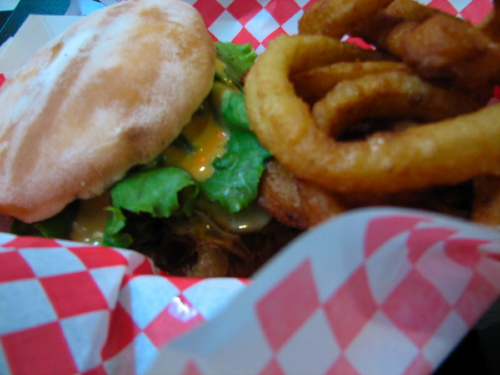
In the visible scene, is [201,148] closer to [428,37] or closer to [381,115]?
[381,115]

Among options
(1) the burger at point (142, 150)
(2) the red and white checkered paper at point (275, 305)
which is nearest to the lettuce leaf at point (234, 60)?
(1) the burger at point (142, 150)

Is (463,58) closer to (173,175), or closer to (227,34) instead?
(173,175)

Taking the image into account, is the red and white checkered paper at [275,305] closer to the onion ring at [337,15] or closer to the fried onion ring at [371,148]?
the fried onion ring at [371,148]

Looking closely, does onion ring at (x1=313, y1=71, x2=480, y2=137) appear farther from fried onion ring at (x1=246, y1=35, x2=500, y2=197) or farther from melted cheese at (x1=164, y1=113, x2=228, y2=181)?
melted cheese at (x1=164, y1=113, x2=228, y2=181)

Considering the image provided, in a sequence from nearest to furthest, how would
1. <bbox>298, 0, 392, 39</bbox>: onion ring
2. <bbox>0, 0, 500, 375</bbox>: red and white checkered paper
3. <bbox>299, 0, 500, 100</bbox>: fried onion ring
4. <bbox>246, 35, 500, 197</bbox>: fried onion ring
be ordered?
<bbox>0, 0, 500, 375</bbox>: red and white checkered paper < <bbox>246, 35, 500, 197</bbox>: fried onion ring < <bbox>299, 0, 500, 100</bbox>: fried onion ring < <bbox>298, 0, 392, 39</bbox>: onion ring

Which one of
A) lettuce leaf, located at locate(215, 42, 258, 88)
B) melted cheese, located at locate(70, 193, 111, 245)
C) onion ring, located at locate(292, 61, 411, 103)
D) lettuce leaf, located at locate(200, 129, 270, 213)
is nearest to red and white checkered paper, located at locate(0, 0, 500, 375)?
melted cheese, located at locate(70, 193, 111, 245)

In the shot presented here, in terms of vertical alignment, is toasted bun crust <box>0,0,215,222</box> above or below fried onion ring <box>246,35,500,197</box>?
above

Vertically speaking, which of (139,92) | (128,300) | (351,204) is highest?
(139,92)

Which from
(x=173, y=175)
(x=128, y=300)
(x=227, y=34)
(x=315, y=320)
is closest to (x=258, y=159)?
(x=173, y=175)
